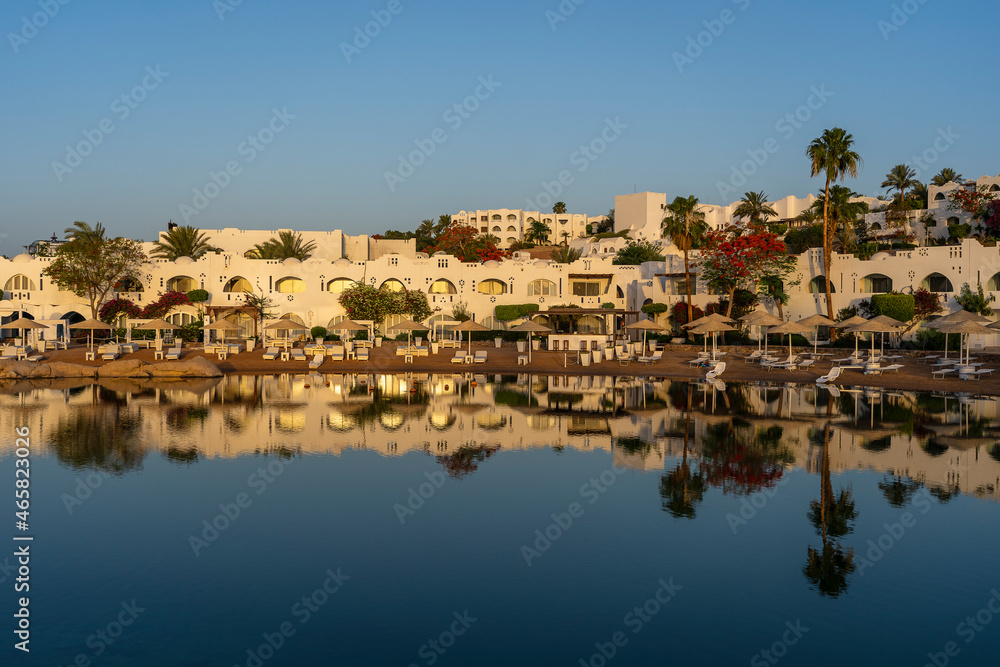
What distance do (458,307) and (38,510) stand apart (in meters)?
38.4

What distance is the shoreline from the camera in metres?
29.0

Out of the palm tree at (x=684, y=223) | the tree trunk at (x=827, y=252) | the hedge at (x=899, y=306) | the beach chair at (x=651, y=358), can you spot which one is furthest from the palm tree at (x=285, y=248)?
the hedge at (x=899, y=306)

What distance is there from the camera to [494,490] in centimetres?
1450

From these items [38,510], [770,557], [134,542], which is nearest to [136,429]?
[38,510]

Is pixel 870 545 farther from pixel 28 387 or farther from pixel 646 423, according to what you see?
pixel 28 387

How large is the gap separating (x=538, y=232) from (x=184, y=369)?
9526 centimetres

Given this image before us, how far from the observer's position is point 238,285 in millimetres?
50281

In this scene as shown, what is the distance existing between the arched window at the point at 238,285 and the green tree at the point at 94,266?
4969mm

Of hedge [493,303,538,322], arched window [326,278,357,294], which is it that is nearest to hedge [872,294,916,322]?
hedge [493,303,538,322]

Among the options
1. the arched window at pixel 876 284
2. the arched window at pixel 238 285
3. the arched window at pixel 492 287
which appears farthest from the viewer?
the arched window at pixel 492 287

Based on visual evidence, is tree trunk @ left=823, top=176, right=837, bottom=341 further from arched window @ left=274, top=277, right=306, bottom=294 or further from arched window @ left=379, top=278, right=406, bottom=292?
arched window @ left=274, top=277, right=306, bottom=294

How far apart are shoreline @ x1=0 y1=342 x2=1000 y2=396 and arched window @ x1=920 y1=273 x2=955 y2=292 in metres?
6.23

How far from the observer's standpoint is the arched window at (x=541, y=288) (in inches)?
2062

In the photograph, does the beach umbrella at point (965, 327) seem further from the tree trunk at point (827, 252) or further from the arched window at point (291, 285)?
the arched window at point (291, 285)
